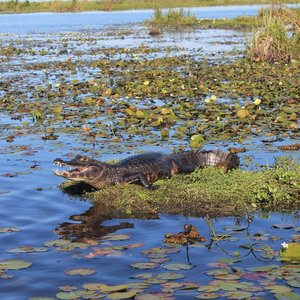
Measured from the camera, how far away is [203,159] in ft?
26.7

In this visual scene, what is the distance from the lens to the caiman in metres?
7.34

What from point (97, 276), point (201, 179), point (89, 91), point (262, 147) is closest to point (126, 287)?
point (97, 276)

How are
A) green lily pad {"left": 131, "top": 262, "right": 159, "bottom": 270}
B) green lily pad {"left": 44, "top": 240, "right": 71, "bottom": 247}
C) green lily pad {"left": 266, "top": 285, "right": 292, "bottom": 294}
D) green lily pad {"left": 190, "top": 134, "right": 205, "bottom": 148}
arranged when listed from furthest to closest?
green lily pad {"left": 190, "top": 134, "right": 205, "bottom": 148}, green lily pad {"left": 44, "top": 240, "right": 71, "bottom": 247}, green lily pad {"left": 131, "top": 262, "right": 159, "bottom": 270}, green lily pad {"left": 266, "top": 285, "right": 292, "bottom": 294}

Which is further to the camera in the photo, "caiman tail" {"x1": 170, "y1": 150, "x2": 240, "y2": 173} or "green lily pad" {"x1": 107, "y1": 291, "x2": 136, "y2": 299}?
"caiman tail" {"x1": 170, "y1": 150, "x2": 240, "y2": 173}

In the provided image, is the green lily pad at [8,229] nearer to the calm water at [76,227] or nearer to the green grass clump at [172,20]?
the calm water at [76,227]

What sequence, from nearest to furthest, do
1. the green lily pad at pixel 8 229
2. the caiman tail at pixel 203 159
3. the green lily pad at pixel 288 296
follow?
the green lily pad at pixel 288 296
the green lily pad at pixel 8 229
the caiman tail at pixel 203 159

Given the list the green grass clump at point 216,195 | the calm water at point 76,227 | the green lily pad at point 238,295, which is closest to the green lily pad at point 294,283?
the calm water at point 76,227

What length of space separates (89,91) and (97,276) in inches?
392

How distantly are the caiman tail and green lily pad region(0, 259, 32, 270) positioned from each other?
125 inches

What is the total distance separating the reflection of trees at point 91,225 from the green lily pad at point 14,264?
80 cm

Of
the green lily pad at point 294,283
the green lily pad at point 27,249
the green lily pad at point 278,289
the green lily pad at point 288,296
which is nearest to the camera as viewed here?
Answer: the green lily pad at point 288,296

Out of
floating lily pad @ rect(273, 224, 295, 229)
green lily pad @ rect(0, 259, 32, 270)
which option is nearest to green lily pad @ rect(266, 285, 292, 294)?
floating lily pad @ rect(273, 224, 295, 229)

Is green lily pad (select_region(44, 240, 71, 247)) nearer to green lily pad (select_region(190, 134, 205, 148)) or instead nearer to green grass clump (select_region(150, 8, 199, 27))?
green lily pad (select_region(190, 134, 205, 148))

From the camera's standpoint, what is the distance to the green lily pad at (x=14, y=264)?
5.08 meters
